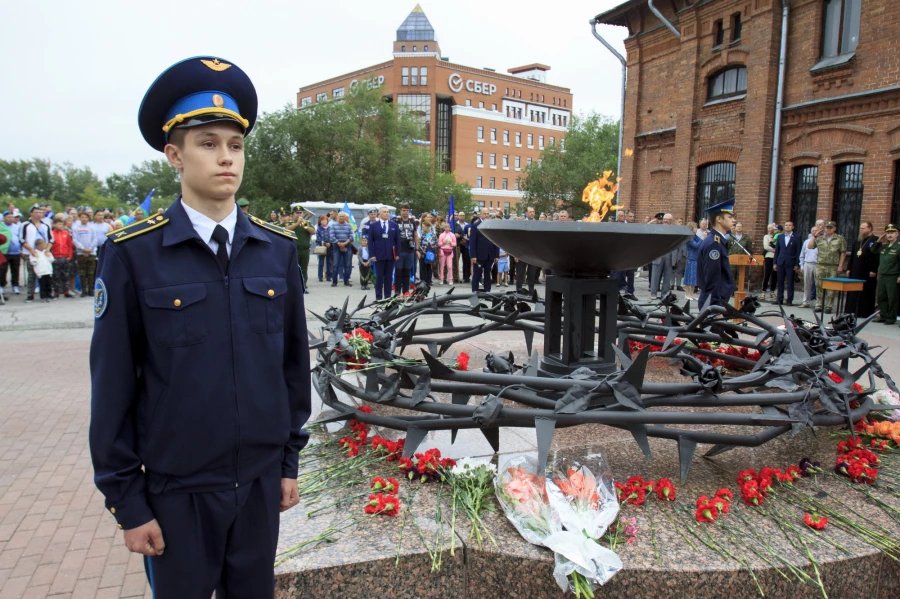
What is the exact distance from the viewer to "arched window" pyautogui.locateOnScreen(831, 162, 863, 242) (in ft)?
48.0

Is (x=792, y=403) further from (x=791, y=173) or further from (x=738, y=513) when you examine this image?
(x=791, y=173)

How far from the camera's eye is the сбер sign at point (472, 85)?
85125 mm

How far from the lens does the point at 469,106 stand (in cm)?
8719

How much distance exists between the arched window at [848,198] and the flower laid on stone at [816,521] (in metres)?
14.1

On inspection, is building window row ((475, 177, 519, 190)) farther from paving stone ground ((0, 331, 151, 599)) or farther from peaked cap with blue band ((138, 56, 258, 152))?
peaked cap with blue band ((138, 56, 258, 152))

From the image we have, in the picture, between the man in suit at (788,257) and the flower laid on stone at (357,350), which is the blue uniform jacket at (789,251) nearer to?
the man in suit at (788,257)

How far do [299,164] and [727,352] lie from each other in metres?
43.1

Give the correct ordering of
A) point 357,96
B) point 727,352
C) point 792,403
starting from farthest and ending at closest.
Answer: point 357,96
point 727,352
point 792,403

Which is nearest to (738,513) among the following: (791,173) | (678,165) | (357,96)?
(791,173)

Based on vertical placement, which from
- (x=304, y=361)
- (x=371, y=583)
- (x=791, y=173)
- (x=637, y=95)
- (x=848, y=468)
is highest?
(x=637, y=95)

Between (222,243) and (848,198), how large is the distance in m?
16.4

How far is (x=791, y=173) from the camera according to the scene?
16.2 m

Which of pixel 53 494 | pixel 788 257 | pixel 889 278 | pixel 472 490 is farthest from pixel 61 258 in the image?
pixel 889 278

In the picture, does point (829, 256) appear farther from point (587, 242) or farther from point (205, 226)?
point (205, 226)
